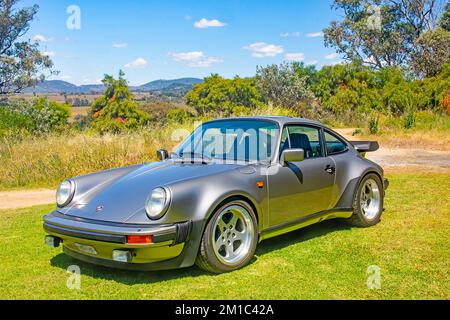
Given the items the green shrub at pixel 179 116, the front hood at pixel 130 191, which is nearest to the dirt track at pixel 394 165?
the front hood at pixel 130 191

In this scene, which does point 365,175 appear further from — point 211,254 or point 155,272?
point 155,272

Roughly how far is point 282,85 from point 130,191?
28.1 m

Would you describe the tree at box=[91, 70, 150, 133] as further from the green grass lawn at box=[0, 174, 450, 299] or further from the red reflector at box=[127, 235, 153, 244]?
the red reflector at box=[127, 235, 153, 244]

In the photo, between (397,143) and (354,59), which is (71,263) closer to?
(397,143)

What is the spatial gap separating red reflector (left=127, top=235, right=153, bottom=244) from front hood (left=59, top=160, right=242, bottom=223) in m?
0.21

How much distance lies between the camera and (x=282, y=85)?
32156 millimetres

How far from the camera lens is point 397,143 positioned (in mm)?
17172

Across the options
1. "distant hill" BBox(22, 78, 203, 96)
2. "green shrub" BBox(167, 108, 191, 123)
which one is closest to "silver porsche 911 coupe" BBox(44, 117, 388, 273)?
"green shrub" BBox(167, 108, 191, 123)

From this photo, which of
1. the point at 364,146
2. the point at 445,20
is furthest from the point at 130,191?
the point at 445,20

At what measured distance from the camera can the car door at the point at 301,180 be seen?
5.36 metres

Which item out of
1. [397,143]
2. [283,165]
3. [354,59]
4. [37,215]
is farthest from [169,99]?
[283,165]

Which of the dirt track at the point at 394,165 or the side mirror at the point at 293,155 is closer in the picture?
the side mirror at the point at 293,155

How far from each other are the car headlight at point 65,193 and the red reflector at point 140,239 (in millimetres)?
1254

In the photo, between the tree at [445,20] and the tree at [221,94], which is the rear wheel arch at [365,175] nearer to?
the tree at [221,94]
